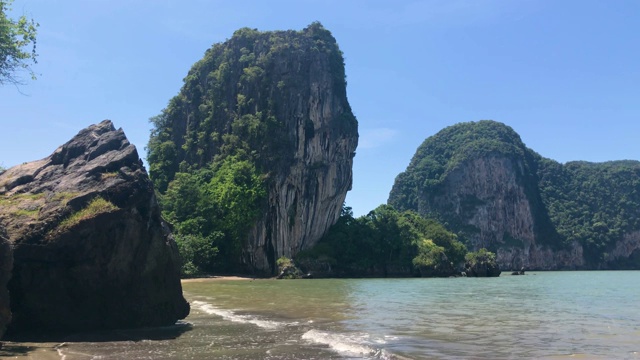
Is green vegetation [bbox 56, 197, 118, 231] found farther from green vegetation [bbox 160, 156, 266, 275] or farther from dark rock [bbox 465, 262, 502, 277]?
dark rock [bbox 465, 262, 502, 277]

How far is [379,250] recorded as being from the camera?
2488 inches

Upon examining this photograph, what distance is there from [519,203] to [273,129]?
Answer: 9322cm

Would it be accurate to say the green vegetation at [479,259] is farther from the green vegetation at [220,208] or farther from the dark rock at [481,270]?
the green vegetation at [220,208]

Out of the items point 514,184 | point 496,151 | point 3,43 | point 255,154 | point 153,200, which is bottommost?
point 153,200

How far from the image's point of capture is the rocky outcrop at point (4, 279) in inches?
325

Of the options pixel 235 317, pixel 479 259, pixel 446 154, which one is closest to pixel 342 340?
pixel 235 317

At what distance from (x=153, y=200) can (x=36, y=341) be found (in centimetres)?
402

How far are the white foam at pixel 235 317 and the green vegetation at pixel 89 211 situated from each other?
15.3ft

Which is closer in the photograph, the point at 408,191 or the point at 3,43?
the point at 3,43

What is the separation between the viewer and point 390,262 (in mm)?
63031

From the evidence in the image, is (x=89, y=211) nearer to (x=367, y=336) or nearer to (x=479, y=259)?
(x=367, y=336)

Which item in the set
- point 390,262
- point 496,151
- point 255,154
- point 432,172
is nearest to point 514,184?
point 496,151

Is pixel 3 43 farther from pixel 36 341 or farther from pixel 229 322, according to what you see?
pixel 229 322

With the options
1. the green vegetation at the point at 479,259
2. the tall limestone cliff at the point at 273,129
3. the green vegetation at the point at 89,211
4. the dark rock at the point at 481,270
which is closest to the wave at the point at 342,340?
the green vegetation at the point at 89,211
